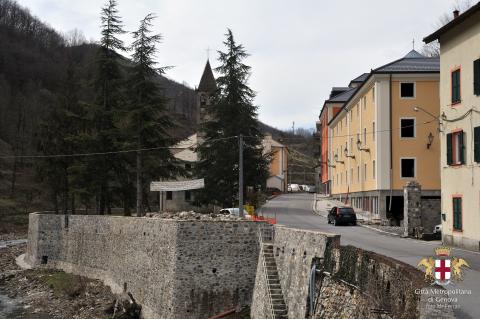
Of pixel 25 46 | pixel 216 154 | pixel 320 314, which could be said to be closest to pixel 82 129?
pixel 216 154

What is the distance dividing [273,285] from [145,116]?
2163 cm

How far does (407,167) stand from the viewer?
41219 mm

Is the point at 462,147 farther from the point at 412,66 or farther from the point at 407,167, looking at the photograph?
the point at 412,66

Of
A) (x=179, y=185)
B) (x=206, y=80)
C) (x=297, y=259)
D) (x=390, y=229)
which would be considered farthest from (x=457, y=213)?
(x=206, y=80)

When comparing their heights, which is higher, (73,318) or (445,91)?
(445,91)

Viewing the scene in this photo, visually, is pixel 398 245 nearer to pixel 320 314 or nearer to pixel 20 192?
pixel 320 314

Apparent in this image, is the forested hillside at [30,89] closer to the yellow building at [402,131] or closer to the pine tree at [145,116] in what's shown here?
the pine tree at [145,116]

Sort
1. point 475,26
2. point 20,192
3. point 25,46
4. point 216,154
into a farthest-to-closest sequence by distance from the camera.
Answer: point 25,46 → point 20,192 → point 216,154 → point 475,26

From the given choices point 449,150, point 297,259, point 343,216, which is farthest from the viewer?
point 343,216

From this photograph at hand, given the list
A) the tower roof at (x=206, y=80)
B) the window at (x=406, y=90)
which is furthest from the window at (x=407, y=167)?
the tower roof at (x=206, y=80)

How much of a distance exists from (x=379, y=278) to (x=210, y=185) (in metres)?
31.6

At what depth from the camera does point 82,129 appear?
4288 cm

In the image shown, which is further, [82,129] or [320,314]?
[82,129]

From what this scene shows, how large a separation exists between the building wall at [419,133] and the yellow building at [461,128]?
13814mm
